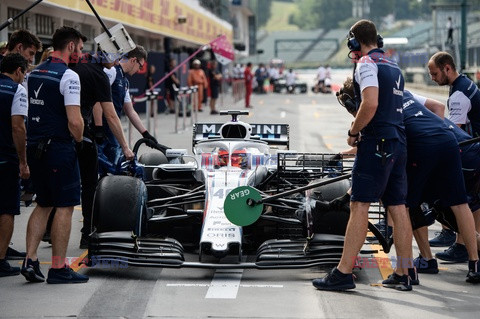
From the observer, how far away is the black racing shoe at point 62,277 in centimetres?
762

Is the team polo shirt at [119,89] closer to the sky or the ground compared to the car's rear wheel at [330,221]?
closer to the sky

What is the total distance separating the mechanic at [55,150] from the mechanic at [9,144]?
0.25 m

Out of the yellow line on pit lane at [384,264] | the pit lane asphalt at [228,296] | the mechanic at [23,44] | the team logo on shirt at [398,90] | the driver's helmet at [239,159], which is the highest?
the mechanic at [23,44]

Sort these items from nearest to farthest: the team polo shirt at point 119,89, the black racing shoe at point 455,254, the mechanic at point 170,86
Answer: the black racing shoe at point 455,254
the team polo shirt at point 119,89
the mechanic at point 170,86

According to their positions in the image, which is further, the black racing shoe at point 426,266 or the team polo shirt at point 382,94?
the black racing shoe at point 426,266

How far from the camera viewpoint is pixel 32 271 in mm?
7621

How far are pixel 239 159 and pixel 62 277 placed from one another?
2.48 meters

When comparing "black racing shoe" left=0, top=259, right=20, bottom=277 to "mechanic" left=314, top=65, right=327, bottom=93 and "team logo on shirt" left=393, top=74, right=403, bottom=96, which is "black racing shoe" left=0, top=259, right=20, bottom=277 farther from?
"mechanic" left=314, top=65, right=327, bottom=93

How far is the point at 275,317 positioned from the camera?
21.4 ft

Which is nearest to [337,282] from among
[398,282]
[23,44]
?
[398,282]

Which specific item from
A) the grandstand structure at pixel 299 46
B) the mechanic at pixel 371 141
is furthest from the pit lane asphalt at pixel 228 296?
the grandstand structure at pixel 299 46

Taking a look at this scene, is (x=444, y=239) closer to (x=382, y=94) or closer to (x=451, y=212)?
(x=451, y=212)

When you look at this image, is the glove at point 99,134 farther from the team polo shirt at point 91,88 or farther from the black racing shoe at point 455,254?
the black racing shoe at point 455,254

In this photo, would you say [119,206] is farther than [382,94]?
Yes
